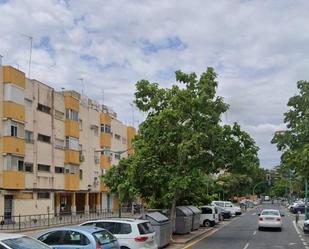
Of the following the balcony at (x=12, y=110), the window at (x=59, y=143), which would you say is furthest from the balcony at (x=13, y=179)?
the window at (x=59, y=143)

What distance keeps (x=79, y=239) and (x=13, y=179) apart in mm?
36716

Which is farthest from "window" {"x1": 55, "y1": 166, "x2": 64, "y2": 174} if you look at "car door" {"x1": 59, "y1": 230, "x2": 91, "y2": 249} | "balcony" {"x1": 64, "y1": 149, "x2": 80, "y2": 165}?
"car door" {"x1": 59, "y1": 230, "x2": 91, "y2": 249}

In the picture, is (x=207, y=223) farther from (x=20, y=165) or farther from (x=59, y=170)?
(x=59, y=170)

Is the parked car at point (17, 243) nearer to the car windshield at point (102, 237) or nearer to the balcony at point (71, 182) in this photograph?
the car windshield at point (102, 237)

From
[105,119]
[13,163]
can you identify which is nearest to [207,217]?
[13,163]

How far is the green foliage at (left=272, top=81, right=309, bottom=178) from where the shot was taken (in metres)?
28.0

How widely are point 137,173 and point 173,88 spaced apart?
16.0 ft

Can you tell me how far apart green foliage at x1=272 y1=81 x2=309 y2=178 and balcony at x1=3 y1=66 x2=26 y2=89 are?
29136 millimetres

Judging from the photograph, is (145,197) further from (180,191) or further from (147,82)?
(147,82)

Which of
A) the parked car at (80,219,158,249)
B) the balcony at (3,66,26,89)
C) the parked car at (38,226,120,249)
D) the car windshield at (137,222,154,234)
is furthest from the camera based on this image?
the balcony at (3,66,26,89)

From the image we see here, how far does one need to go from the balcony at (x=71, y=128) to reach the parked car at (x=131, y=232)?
1805 inches

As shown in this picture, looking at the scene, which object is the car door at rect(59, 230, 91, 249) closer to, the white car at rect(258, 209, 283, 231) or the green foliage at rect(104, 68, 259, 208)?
the green foliage at rect(104, 68, 259, 208)

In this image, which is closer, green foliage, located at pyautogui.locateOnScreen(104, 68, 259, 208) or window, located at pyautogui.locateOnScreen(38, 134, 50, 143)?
green foliage, located at pyautogui.locateOnScreen(104, 68, 259, 208)

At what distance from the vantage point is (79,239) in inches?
617
